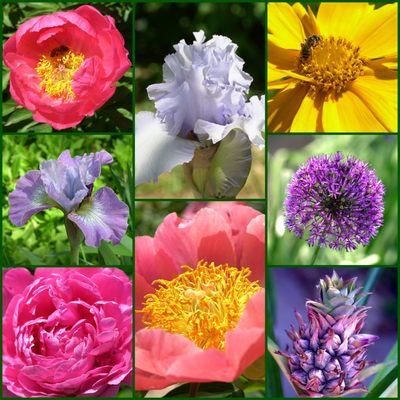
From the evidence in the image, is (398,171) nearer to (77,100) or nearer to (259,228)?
(259,228)

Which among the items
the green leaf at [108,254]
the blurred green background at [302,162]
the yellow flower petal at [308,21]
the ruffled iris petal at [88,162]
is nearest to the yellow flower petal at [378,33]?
the yellow flower petal at [308,21]

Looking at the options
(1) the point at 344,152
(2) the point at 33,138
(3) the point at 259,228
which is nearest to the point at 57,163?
(2) the point at 33,138

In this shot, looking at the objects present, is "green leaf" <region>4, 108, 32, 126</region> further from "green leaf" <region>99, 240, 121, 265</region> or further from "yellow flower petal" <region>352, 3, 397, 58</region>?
"yellow flower petal" <region>352, 3, 397, 58</region>

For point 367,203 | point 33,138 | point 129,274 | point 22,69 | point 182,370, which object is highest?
point 22,69

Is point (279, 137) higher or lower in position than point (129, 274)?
higher

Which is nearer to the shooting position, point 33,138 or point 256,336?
point 256,336

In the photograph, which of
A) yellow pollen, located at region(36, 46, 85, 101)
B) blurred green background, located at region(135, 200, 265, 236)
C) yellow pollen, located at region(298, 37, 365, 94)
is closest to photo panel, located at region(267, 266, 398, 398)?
blurred green background, located at region(135, 200, 265, 236)

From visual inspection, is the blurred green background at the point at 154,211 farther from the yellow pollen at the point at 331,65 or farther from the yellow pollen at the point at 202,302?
the yellow pollen at the point at 331,65

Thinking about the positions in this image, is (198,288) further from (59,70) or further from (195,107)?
(59,70)
